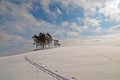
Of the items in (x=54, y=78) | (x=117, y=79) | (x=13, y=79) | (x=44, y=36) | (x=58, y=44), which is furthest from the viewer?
(x=58, y=44)

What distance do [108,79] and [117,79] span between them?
0.55 meters

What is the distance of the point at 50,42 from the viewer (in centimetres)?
8775

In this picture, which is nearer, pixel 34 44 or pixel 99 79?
pixel 99 79

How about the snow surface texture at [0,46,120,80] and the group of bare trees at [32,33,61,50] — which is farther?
the group of bare trees at [32,33,61,50]

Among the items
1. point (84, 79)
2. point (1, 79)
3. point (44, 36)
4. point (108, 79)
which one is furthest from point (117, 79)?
point (44, 36)

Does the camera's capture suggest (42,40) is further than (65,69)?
Yes

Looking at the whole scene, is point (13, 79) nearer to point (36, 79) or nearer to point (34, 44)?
point (36, 79)

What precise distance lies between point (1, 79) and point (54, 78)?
14.1 feet

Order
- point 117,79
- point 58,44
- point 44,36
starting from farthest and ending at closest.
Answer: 1. point 58,44
2. point 44,36
3. point 117,79

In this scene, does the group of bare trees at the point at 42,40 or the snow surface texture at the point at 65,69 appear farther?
the group of bare trees at the point at 42,40

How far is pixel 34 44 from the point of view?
87.6 m

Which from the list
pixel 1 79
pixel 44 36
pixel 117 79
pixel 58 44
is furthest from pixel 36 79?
pixel 58 44

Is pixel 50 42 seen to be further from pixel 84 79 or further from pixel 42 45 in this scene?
pixel 84 79

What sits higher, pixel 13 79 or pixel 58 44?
pixel 58 44
